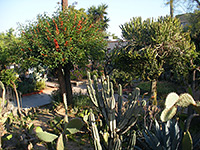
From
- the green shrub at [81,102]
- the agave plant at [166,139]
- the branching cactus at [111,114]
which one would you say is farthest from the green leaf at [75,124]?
the green shrub at [81,102]

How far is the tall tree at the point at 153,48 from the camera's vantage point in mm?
6004

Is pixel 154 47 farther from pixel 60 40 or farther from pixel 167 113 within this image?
pixel 167 113

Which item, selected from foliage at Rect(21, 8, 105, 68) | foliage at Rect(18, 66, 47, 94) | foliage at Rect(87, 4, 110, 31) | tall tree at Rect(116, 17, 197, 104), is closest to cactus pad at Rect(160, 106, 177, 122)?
tall tree at Rect(116, 17, 197, 104)

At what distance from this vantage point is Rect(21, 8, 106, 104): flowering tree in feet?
19.2

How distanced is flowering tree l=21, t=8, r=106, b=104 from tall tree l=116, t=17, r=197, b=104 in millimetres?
1112

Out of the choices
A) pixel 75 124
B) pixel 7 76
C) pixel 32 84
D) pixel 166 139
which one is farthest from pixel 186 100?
pixel 32 84

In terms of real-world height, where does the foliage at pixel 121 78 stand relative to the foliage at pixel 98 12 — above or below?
below

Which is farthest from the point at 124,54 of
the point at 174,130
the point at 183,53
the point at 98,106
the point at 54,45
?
the point at 174,130

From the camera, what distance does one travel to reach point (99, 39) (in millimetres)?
6621

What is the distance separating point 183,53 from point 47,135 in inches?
203

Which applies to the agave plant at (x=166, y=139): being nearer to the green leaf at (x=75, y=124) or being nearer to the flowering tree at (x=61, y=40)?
the green leaf at (x=75, y=124)

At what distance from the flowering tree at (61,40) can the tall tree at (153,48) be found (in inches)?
43.8

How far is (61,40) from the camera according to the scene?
19.2 ft

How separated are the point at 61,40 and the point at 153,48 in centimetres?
304
